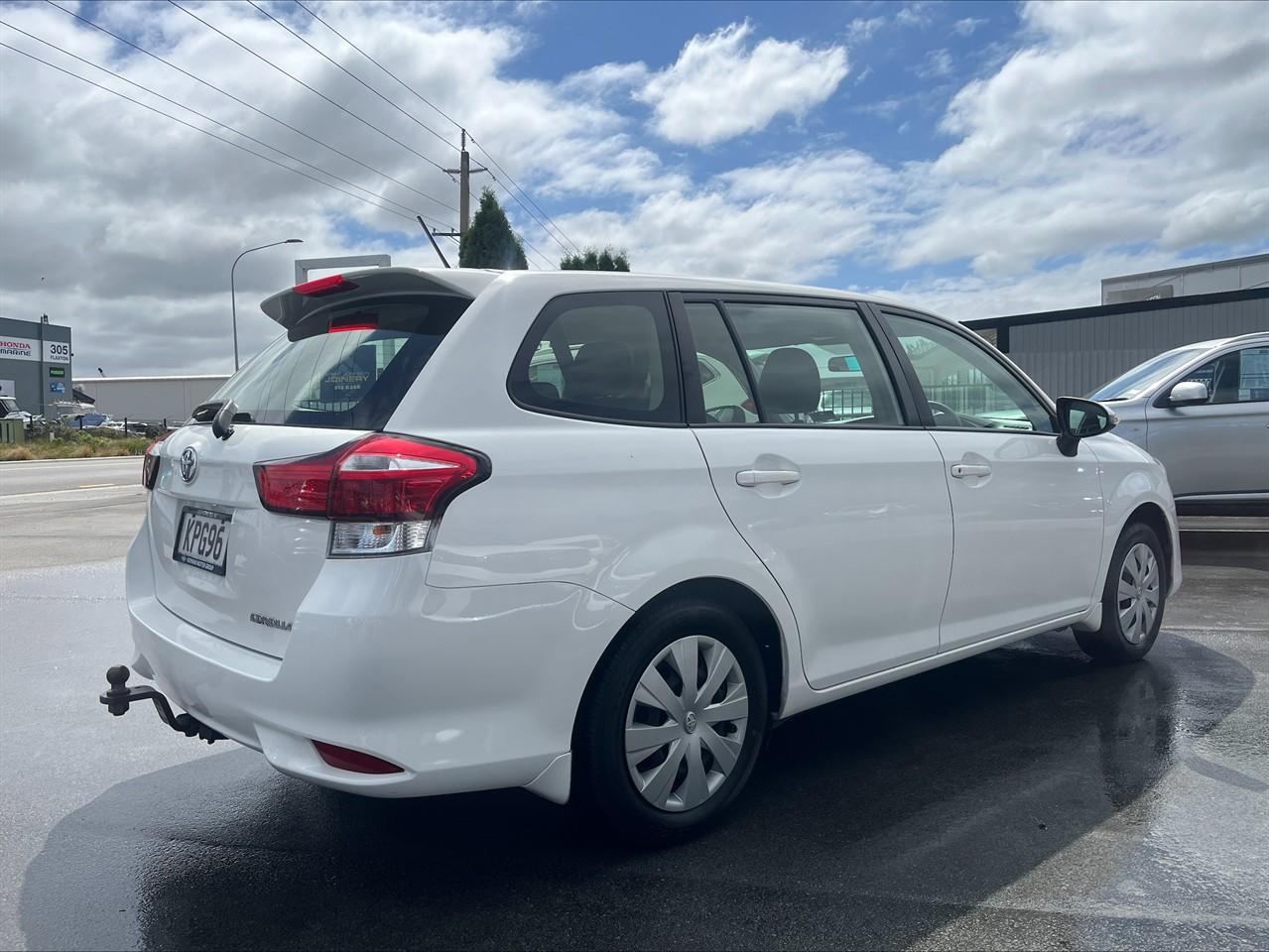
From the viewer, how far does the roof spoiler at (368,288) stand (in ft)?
9.43

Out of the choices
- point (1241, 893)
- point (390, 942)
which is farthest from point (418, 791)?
point (1241, 893)

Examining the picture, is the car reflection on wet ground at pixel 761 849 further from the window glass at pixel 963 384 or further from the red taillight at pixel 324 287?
the red taillight at pixel 324 287

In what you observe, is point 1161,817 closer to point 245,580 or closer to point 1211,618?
point 245,580

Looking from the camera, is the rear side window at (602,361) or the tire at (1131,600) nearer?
the rear side window at (602,361)

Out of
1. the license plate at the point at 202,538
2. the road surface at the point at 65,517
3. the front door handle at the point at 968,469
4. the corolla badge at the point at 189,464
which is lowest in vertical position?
the road surface at the point at 65,517

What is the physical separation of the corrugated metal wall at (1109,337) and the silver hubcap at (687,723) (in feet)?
56.1

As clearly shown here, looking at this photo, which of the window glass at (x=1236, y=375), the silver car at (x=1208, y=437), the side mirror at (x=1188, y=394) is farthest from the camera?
the window glass at (x=1236, y=375)

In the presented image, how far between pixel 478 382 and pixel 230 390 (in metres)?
1.19

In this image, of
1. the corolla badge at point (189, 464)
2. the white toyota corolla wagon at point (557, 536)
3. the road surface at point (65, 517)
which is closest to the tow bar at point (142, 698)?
the white toyota corolla wagon at point (557, 536)

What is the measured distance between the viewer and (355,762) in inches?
99.0

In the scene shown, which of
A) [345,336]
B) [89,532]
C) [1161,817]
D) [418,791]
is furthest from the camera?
[89,532]

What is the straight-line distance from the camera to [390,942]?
8.35ft

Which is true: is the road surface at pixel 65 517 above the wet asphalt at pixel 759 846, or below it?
above

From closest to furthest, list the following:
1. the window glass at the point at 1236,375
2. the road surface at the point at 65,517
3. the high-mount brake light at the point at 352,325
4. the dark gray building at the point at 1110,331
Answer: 1. the high-mount brake light at the point at 352,325
2. the window glass at the point at 1236,375
3. the road surface at the point at 65,517
4. the dark gray building at the point at 1110,331
